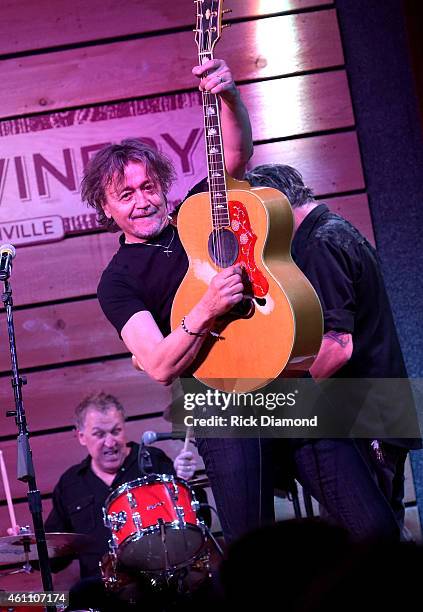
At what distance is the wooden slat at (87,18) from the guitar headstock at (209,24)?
1680 millimetres

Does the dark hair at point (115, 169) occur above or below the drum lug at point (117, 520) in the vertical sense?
above

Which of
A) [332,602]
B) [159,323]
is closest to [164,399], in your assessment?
[159,323]

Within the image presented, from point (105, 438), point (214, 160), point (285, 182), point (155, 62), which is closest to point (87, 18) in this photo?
point (155, 62)

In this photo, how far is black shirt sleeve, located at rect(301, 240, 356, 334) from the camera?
9.62 ft

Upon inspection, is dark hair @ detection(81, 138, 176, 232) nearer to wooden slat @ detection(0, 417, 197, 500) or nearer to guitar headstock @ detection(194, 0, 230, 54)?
guitar headstock @ detection(194, 0, 230, 54)

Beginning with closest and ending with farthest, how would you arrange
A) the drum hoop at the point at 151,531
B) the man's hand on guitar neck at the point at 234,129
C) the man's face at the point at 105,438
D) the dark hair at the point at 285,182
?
the man's hand on guitar neck at the point at 234,129
the dark hair at the point at 285,182
the drum hoop at the point at 151,531
the man's face at the point at 105,438

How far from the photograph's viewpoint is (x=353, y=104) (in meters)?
4.44

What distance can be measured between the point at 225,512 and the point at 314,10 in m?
2.64

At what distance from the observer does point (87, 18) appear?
4457 millimetres

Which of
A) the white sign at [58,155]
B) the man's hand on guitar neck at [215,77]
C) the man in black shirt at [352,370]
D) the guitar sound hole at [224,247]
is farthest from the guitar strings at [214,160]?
the white sign at [58,155]

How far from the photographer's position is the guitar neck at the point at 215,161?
105 inches

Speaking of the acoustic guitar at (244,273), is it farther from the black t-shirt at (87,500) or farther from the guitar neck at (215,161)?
the black t-shirt at (87,500)

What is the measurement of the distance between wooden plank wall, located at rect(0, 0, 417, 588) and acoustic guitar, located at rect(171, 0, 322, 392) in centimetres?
167

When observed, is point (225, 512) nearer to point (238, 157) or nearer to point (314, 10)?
point (238, 157)
